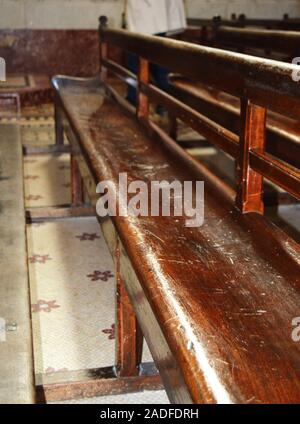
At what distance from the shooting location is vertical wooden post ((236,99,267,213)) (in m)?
A: 1.79

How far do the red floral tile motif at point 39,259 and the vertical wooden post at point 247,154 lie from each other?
1383mm

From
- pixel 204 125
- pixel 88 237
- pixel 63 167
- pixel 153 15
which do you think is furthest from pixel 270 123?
pixel 153 15

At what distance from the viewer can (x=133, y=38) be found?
3.24 meters

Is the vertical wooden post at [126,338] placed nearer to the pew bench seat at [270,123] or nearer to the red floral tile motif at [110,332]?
the red floral tile motif at [110,332]

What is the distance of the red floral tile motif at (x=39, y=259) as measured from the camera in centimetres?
300

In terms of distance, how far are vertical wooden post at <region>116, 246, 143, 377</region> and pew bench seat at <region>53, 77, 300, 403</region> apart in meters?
0.19

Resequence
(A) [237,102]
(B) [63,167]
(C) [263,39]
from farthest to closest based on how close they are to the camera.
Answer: (B) [63,167], (A) [237,102], (C) [263,39]

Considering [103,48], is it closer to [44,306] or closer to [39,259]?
[39,259]

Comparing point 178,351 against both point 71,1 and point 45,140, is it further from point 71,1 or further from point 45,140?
point 71,1

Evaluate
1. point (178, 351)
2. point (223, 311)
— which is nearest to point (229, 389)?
point (178, 351)

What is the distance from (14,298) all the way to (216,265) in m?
0.53

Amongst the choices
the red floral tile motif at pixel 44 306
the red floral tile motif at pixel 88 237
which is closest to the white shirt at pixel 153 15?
the red floral tile motif at pixel 88 237

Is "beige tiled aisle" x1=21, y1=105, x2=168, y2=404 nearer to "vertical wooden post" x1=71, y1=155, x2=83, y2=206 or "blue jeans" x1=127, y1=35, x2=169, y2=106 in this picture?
"vertical wooden post" x1=71, y1=155, x2=83, y2=206

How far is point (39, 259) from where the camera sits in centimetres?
303
